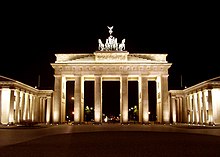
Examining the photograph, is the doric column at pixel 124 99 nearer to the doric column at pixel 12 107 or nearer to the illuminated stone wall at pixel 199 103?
the illuminated stone wall at pixel 199 103

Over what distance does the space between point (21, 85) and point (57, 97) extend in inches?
318

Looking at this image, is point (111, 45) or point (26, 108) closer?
point (111, 45)

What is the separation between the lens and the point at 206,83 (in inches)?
2115

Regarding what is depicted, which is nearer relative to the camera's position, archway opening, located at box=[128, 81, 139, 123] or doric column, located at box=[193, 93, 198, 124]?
doric column, located at box=[193, 93, 198, 124]

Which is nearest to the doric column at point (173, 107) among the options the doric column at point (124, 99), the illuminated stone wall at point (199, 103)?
the illuminated stone wall at point (199, 103)

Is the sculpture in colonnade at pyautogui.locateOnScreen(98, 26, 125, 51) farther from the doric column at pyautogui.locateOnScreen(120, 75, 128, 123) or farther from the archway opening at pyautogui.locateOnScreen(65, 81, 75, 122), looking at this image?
the archway opening at pyautogui.locateOnScreen(65, 81, 75, 122)

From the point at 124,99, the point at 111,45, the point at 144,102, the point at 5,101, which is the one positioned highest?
the point at 111,45

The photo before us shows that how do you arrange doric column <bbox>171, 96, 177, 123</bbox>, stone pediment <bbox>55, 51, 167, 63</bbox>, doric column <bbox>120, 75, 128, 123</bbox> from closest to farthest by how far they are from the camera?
doric column <bbox>120, 75, 128, 123</bbox> < stone pediment <bbox>55, 51, 167, 63</bbox> < doric column <bbox>171, 96, 177, 123</bbox>

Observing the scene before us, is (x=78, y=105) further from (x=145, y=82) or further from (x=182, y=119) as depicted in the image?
(x=182, y=119)

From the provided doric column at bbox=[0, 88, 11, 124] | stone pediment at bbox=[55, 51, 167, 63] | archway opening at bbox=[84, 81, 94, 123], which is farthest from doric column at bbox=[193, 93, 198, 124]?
archway opening at bbox=[84, 81, 94, 123]

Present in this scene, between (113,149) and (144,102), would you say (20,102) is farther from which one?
(113,149)

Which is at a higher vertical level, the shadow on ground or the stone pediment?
the stone pediment

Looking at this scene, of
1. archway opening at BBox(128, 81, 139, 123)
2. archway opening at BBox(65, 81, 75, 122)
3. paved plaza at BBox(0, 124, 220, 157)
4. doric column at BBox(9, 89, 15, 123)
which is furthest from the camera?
archway opening at BBox(128, 81, 139, 123)

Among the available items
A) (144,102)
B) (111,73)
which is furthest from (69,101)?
(144,102)
